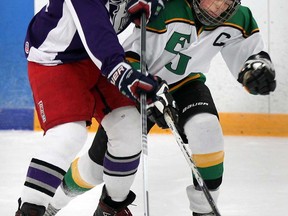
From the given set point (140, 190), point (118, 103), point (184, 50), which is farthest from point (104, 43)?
point (140, 190)

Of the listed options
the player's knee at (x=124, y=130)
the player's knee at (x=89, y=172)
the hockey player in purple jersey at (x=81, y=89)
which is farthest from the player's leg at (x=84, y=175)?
the player's knee at (x=124, y=130)

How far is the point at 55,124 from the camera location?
1885mm

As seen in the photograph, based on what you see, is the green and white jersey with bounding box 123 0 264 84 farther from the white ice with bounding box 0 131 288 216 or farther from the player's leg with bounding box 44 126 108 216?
the white ice with bounding box 0 131 288 216

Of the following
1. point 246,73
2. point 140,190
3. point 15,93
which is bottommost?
point 15,93

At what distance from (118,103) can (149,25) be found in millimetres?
252

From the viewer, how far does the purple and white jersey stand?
1.86m

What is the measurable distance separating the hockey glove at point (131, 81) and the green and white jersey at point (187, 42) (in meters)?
0.35

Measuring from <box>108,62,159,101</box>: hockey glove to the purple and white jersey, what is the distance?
2cm

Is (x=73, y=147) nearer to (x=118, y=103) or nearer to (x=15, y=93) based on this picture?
(x=118, y=103)

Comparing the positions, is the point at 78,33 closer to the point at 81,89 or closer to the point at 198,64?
the point at 81,89

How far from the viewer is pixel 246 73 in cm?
216

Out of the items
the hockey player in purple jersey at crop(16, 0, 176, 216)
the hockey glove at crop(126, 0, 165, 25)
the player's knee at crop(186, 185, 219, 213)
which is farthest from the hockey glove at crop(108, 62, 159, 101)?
the player's knee at crop(186, 185, 219, 213)

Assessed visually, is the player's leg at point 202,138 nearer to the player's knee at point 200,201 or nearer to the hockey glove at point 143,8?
the player's knee at point 200,201

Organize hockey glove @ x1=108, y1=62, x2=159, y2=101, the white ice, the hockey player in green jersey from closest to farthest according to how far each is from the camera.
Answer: hockey glove @ x1=108, y1=62, x2=159, y2=101, the hockey player in green jersey, the white ice
